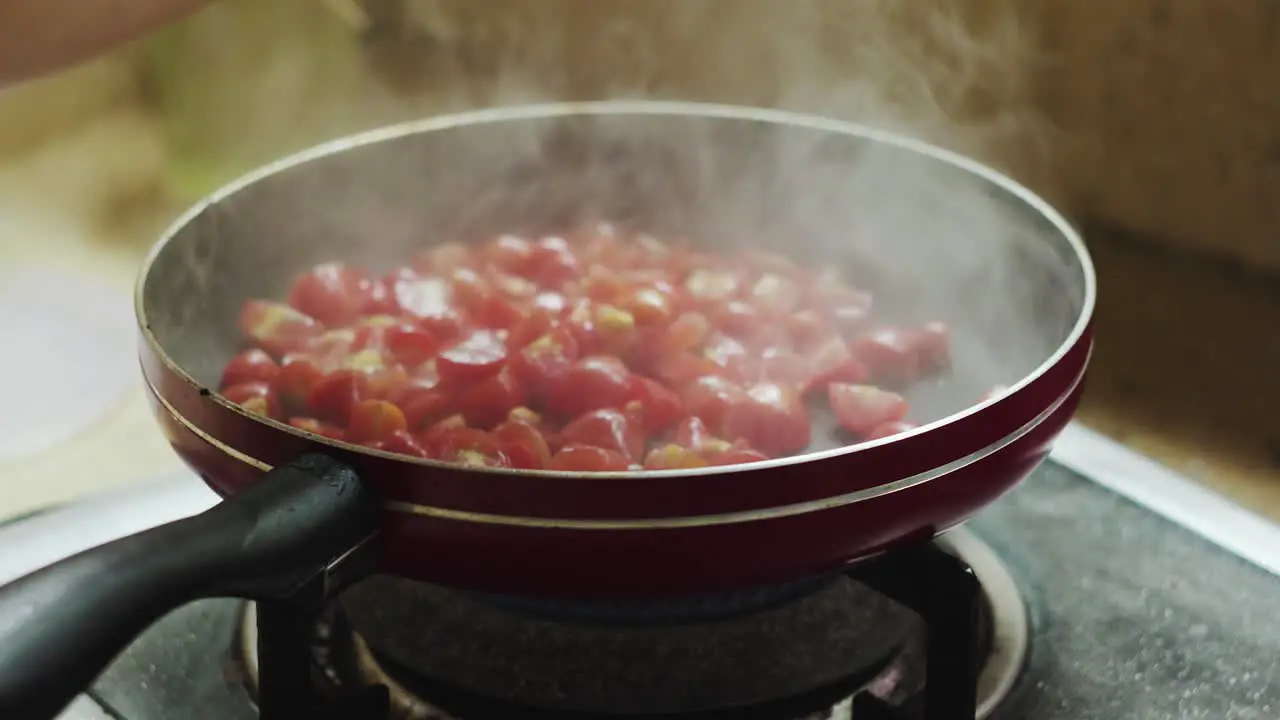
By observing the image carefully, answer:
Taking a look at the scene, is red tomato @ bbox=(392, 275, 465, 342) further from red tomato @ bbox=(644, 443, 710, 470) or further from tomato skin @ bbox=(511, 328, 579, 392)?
red tomato @ bbox=(644, 443, 710, 470)

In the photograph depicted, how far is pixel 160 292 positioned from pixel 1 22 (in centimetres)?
18

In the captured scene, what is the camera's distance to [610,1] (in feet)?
4.38

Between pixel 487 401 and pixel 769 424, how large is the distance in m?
0.17

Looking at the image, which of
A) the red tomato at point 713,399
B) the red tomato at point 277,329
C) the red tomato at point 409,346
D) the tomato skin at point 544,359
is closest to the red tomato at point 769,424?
the red tomato at point 713,399

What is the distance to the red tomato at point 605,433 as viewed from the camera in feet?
2.26

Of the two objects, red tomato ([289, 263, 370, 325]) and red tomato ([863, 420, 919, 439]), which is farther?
red tomato ([289, 263, 370, 325])

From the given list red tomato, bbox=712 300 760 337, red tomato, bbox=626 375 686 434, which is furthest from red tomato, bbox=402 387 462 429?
red tomato, bbox=712 300 760 337

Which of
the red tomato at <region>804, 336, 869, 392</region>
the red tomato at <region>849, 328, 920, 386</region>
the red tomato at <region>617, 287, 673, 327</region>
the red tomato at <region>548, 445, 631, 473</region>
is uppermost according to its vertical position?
the red tomato at <region>548, 445, 631, 473</region>

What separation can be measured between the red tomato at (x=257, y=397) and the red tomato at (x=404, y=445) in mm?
112

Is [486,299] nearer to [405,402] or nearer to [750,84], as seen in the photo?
[405,402]

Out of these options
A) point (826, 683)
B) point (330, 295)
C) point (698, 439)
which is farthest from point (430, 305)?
point (826, 683)

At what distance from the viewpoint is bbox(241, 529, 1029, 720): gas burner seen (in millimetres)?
680

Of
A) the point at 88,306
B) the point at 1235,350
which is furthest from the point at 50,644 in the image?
the point at 1235,350

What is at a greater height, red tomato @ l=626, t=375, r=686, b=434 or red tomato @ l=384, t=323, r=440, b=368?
red tomato @ l=384, t=323, r=440, b=368
